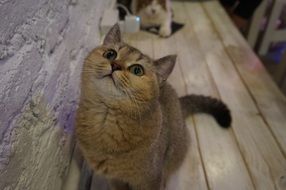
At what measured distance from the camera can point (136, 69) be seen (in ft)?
2.85

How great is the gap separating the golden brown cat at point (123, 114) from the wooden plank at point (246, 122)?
52cm

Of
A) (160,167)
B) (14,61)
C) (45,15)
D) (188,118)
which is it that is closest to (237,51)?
(188,118)

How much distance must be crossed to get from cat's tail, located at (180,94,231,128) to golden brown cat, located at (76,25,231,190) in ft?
1.49

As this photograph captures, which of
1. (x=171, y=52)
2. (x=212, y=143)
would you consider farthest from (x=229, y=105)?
(x=171, y=52)

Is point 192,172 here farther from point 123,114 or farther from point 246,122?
point 123,114

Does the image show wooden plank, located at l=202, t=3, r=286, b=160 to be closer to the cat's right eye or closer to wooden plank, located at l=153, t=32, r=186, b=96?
wooden plank, located at l=153, t=32, r=186, b=96

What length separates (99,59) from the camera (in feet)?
2.88

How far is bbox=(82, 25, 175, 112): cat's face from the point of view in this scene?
2.76 ft

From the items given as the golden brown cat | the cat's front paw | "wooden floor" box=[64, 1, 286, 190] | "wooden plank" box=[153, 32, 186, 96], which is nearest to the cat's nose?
the golden brown cat

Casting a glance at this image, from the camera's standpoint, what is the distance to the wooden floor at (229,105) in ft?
4.27

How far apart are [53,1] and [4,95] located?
520 mm

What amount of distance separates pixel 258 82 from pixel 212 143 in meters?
0.63

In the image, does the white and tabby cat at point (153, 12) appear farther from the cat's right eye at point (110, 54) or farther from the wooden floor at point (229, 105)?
the cat's right eye at point (110, 54)

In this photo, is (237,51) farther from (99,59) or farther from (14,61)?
(14,61)
